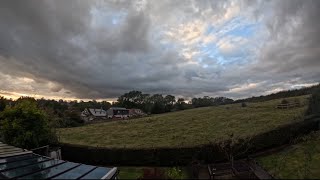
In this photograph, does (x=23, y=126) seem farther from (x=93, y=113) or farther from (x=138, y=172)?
(x=93, y=113)

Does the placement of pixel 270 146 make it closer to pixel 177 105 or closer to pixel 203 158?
pixel 203 158

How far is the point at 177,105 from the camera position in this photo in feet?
296

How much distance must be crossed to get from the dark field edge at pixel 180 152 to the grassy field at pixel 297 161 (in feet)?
4.15

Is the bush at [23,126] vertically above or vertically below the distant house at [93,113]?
below

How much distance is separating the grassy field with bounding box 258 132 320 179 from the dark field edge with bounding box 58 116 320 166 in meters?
1.26

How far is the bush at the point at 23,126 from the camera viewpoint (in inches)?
1095

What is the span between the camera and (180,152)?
2578cm

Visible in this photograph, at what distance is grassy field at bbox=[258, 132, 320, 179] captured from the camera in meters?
19.5

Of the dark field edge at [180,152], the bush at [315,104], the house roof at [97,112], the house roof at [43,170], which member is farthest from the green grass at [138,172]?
the house roof at [97,112]

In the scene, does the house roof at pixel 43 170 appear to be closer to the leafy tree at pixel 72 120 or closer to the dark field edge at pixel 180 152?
the dark field edge at pixel 180 152

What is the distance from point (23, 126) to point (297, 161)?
2401 centimetres

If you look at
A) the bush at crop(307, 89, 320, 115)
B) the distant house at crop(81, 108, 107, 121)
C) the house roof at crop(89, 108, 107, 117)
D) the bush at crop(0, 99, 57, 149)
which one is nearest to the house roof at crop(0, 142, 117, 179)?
A: the bush at crop(0, 99, 57, 149)

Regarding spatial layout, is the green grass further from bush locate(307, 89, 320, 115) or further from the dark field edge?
bush locate(307, 89, 320, 115)

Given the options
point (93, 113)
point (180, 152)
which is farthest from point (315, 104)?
point (93, 113)
